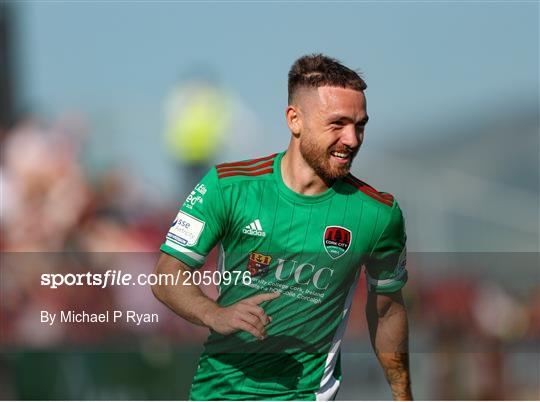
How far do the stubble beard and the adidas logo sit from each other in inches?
14.5

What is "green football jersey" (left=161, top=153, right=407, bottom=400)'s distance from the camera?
501 cm

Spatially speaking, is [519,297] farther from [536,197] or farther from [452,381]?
[536,197]

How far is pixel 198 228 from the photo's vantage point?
16.3ft

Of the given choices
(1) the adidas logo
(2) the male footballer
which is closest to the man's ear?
(2) the male footballer

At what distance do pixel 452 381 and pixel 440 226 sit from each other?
576 centimetres

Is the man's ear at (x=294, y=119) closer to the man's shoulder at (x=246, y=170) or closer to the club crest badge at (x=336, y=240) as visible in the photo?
the man's shoulder at (x=246, y=170)

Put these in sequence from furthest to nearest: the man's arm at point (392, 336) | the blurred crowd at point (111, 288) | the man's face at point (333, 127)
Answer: the blurred crowd at point (111, 288)
the man's arm at point (392, 336)
the man's face at point (333, 127)

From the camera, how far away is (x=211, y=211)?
16.3 feet

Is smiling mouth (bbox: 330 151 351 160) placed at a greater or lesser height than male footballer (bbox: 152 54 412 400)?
greater

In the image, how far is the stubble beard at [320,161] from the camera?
4926 mm

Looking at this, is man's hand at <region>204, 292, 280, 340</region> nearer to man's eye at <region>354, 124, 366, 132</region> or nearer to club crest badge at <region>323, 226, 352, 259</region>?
club crest badge at <region>323, 226, 352, 259</region>

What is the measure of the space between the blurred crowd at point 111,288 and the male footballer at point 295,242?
2.54 metres

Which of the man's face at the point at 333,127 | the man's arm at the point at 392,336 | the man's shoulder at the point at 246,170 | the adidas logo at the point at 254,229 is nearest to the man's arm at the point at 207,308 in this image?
the adidas logo at the point at 254,229

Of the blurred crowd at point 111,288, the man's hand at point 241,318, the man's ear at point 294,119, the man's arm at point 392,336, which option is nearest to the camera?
the man's hand at point 241,318
